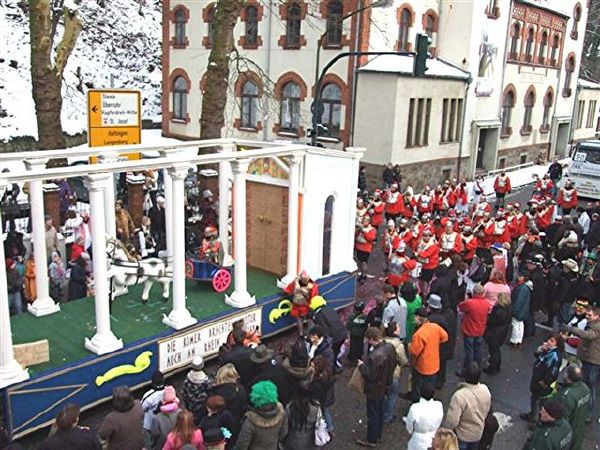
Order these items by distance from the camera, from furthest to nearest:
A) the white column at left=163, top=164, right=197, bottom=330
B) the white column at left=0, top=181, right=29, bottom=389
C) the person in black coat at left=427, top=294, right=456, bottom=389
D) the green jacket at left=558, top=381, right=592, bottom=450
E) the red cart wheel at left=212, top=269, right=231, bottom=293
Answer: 1. the red cart wheel at left=212, top=269, right=231, bottom=293
2. the white column at left=163, top=164, right=197, bottom=330
3. the person in black coat at left=427, top=294, right=456, bottom=389
4. the white column at left=0, top=181, right=29, bottom=389
5. the green jacket at left=558, top=381, right=592, bottom=450

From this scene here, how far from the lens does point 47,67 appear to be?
14.2 m

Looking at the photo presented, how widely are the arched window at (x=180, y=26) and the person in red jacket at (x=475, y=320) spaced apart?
81.8ft

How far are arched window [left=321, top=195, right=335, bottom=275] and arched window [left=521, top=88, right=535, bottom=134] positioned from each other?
26.6m

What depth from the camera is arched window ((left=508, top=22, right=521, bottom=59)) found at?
31750mm

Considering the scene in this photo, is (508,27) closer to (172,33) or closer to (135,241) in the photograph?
(172,33)

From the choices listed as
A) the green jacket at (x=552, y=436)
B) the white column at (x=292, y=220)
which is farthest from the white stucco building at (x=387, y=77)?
the green jacket at (x=552, y=436)

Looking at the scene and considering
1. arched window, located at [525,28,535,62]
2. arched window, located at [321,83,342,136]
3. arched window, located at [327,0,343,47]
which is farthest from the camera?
arched window, located at [525,28,535,62]

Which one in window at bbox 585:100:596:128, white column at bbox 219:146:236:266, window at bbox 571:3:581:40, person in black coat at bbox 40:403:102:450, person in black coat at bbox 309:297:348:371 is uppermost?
window at bbox 571:3:581:40

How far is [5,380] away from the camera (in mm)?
7699

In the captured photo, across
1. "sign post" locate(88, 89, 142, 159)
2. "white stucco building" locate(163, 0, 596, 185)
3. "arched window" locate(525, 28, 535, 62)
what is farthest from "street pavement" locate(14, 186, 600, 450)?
"arched window" locate(525, 28, 535, 62)

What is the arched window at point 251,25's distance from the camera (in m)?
27.9

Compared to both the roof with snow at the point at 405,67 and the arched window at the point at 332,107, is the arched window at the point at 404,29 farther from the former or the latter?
the arched window at the point at 332,107

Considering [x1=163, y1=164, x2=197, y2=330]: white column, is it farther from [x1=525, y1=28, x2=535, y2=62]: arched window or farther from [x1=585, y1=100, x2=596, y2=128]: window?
[x1=585, y1=100, x2=596, y2=128]: window

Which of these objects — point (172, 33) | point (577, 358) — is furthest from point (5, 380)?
point (172, 33)
